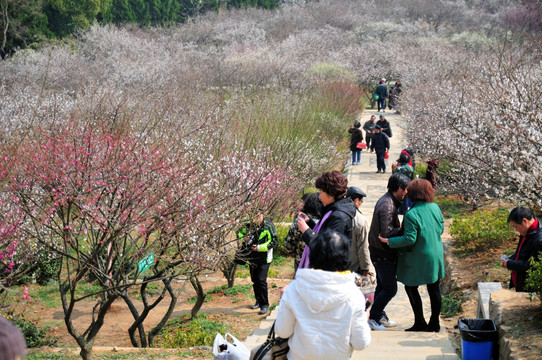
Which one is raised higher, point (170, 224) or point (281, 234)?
point (170, 224)

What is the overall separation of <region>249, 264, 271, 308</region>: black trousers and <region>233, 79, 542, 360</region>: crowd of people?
1.4 inches

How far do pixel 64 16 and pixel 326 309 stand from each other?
124 feet

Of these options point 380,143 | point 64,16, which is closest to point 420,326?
point 380,143

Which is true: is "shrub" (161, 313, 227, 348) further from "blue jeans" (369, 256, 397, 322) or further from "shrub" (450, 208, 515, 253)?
"shrub" (450, 208, 515, 253)

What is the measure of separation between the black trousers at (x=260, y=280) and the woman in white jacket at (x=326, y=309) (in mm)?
4923

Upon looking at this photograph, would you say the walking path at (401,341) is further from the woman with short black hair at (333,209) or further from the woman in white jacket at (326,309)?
the woman in white jacket at (326,309)

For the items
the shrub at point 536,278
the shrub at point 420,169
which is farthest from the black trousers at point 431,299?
the shrub at point 420,169

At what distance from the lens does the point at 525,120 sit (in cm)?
934

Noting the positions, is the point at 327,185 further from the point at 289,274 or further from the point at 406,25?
the point at 406,25

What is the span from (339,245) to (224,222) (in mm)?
4493

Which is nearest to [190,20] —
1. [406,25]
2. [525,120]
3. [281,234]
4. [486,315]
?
[406,25]

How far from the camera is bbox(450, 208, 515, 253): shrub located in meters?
10.0

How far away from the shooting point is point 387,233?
21.0ft

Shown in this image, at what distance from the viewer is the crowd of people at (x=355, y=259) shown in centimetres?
371
